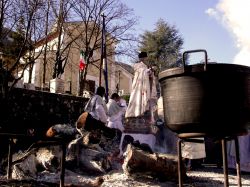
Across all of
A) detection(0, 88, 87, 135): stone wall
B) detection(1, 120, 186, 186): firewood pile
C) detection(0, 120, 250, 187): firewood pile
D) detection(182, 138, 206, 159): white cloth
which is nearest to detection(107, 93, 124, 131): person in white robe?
detection(0, 88, 87, 135): stone wall

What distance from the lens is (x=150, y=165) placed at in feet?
19.9

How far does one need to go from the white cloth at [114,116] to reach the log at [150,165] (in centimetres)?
429

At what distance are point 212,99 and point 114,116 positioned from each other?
24.3 ft

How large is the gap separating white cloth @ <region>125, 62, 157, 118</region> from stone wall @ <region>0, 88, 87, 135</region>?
291 cm

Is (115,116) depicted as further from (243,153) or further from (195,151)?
(243,153)

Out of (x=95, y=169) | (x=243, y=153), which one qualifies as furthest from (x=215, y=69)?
(x=243, y=153)

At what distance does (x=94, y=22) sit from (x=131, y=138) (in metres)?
14.9

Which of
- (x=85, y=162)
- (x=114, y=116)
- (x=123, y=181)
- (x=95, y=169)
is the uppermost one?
(x=114, y=116)

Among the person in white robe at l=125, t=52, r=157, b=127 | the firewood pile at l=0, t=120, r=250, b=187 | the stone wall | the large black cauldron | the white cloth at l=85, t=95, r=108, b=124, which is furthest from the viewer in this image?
the stone wall

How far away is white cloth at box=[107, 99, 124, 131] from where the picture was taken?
10.5 metres

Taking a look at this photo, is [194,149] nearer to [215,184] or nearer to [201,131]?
[215,184]

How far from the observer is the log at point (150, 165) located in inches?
237

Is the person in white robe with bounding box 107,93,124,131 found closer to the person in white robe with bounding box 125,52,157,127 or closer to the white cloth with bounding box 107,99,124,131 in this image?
the white cloth with bounding box 107,99,124,131

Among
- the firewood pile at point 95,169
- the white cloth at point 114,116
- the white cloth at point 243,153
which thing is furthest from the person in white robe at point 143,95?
the white cloth at point 243,153
